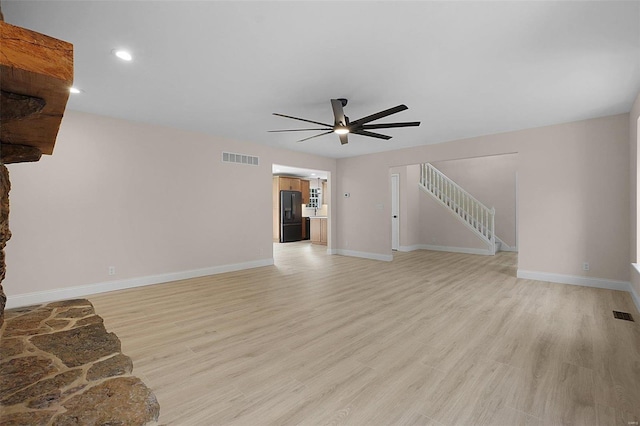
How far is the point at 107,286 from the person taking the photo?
4.20 m

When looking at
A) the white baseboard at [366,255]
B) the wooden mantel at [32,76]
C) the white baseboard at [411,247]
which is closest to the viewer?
the wooden mantel at [32,76]

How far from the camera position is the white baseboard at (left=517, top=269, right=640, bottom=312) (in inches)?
163

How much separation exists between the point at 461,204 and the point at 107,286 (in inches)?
338

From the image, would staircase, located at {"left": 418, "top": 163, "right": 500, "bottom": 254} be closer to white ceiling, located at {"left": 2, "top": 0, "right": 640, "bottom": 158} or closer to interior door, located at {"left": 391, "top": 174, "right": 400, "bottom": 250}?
interior door, located at {"left": 391, "top": 174, "right": 400, "bottom": 250}

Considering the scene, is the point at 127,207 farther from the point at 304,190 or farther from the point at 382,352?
the point at 304,190

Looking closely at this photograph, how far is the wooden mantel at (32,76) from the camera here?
25.1 inches

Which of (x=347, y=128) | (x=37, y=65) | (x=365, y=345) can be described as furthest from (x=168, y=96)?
(x=365, y=345)

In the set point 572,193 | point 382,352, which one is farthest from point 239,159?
point 572,193

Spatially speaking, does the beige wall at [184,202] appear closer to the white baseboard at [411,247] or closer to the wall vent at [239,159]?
the wall vent at [239,159]

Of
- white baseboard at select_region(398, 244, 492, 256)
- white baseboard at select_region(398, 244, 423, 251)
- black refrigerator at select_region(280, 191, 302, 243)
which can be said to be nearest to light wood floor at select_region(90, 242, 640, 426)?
white baseboard at select_region(398, 244, 492, 256)

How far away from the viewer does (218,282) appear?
4719mm

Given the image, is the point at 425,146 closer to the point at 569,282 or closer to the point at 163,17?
the point at 569,282

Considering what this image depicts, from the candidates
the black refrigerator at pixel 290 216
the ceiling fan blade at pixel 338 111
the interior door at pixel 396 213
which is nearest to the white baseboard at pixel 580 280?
the interior door at pixel 396 213

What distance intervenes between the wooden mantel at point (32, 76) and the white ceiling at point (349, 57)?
152 cm
